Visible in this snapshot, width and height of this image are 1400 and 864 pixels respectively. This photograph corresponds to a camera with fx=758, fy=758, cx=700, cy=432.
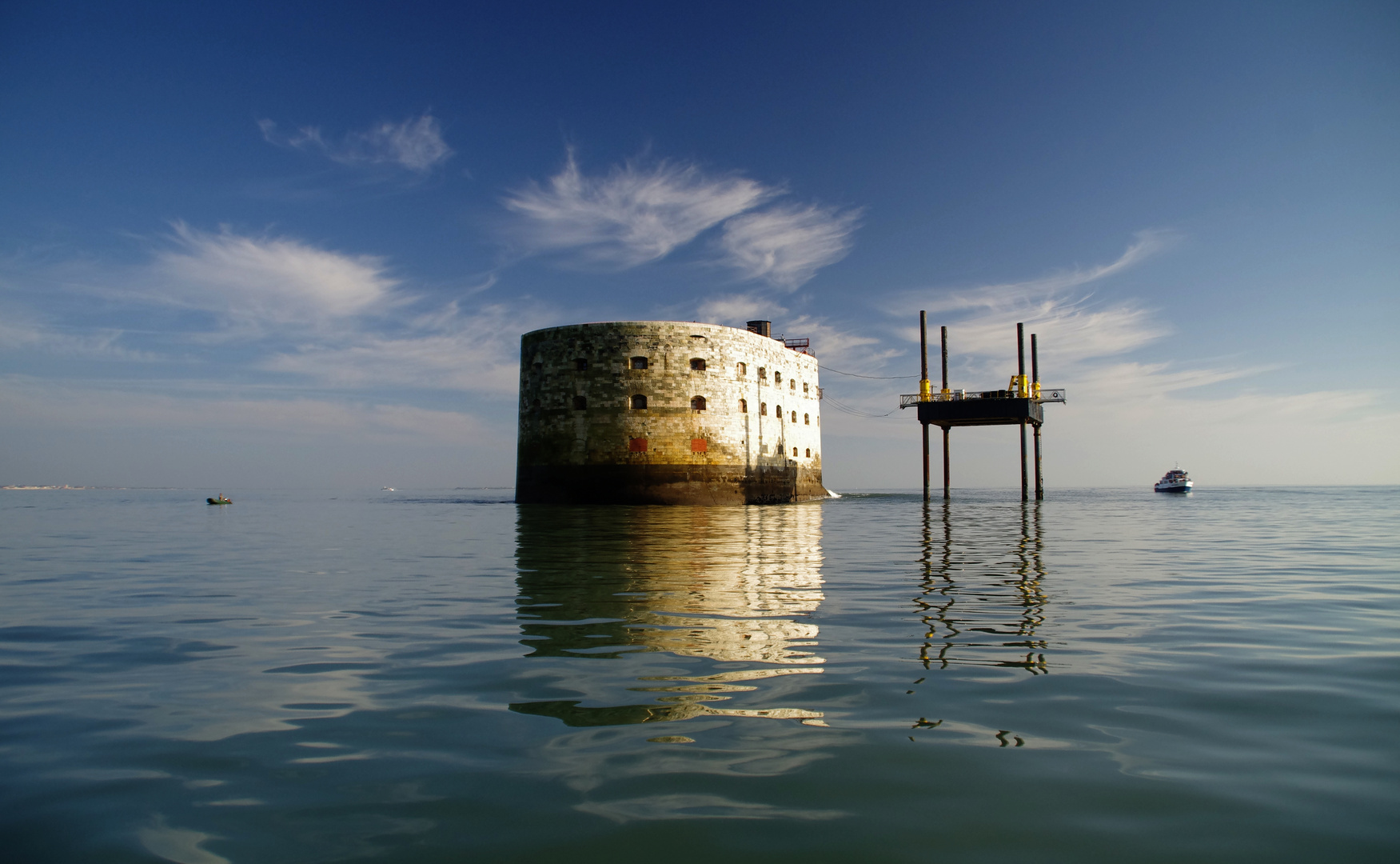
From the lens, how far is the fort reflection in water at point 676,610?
3857 mm

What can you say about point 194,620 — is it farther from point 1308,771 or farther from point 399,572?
point 1308,771

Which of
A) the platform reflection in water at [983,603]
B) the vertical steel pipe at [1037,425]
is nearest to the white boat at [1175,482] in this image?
the vertical steel pipe at [1037,425]

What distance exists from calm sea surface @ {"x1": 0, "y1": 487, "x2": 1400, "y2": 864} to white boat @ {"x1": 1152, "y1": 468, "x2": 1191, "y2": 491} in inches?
2496

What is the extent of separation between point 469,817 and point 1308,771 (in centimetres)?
312

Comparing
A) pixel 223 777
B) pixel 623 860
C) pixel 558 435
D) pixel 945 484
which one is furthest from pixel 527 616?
pixel 945 484

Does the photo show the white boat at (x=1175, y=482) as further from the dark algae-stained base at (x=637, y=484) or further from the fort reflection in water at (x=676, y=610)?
the fort reflection in water at (x=676, y=610)

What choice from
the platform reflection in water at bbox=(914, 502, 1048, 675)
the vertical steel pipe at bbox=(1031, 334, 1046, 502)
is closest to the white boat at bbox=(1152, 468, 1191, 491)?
the vertical steel pipe at bbox=(1031, 334, 1046, 502)

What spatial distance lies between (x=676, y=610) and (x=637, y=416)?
2605cm

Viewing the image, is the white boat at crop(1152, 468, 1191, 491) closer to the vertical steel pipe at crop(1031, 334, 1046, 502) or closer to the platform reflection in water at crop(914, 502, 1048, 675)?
the vertical steel pipe at crop(1031, 334, 1046, 502)

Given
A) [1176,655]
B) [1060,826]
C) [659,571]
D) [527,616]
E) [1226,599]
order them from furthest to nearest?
[659,571], [1226,599], [527,616], [1176,655], [1060,826]

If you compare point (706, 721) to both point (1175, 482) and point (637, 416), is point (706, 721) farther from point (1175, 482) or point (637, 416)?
point (1175, 482)

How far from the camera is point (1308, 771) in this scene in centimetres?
290

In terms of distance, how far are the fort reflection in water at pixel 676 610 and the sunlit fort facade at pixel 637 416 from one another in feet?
56.1

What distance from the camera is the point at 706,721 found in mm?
3488
